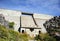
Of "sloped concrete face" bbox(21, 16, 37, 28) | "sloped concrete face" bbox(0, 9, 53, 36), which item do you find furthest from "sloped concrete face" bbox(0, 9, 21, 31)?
"sloped concrete face" bbox(21, 16, 37, 28)

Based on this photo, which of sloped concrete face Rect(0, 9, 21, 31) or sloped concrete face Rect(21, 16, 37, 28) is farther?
sloped concrete face Rect(21, 16, 37, 28)

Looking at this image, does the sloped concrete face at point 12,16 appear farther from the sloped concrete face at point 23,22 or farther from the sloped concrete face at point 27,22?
A: the sloped concrete face at point 27,22

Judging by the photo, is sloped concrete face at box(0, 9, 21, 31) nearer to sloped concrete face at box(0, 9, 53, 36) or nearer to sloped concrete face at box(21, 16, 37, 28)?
sloped concrete face at box(0, 9, 53, 36)

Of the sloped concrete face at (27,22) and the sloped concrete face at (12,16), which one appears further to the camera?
the sloped concrete face at (27,22)

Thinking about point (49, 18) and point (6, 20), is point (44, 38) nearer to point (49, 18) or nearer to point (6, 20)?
point (6, 20)

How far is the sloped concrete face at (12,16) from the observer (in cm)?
3834

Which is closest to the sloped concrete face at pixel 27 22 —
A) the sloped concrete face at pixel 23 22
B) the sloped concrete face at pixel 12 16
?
the sloped concrete face at pixel 23 22

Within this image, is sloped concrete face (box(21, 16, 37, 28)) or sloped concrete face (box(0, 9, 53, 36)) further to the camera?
sloped concrete face (box(21, 16, 37, 28))

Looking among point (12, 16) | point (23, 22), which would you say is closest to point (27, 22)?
point (23, 22)

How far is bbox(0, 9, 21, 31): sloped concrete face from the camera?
1510 inches

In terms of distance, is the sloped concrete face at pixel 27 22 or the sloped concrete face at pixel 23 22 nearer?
the sloped concrete face at pixel 23 22

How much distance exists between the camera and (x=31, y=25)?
3925 centimetres

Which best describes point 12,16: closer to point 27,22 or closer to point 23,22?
point 23,22

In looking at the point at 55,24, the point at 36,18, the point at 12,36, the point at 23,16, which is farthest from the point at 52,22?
the point at 12,36
